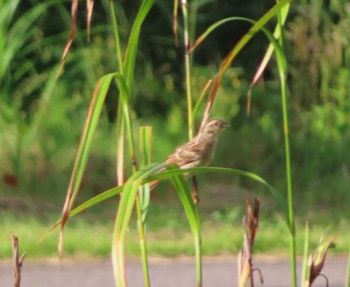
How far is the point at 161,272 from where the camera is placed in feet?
21.9

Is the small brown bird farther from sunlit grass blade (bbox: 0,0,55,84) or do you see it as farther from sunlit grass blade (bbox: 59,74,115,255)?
sunlit grass blade (bbox: 59,74,115,255)

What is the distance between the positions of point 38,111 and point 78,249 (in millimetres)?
2549

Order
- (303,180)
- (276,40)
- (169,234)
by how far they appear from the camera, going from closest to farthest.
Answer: (276,40) < (169,234) < (303,180)

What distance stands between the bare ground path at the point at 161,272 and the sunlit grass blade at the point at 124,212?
3.58 meters

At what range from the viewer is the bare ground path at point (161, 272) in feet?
21.1

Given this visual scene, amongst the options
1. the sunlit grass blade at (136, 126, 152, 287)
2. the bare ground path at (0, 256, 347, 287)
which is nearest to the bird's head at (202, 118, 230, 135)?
the bare ground path at (0, 256, 347, 287)

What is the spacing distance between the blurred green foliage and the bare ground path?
156 centimetres

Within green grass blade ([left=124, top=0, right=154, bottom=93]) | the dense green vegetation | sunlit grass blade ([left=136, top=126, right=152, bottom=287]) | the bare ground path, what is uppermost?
green grass blade ([left=124, top=0, right=154, bottom=93])

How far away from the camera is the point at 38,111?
9.34m

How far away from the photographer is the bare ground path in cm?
644

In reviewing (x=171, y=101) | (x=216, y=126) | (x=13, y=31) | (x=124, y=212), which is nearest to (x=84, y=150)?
(x=124, y=212)

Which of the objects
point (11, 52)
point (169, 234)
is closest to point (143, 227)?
point (169, 234)

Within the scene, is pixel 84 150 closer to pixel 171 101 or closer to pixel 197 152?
pixel 197 152

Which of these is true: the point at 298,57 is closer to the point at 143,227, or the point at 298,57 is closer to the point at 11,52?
the point at 11,52
